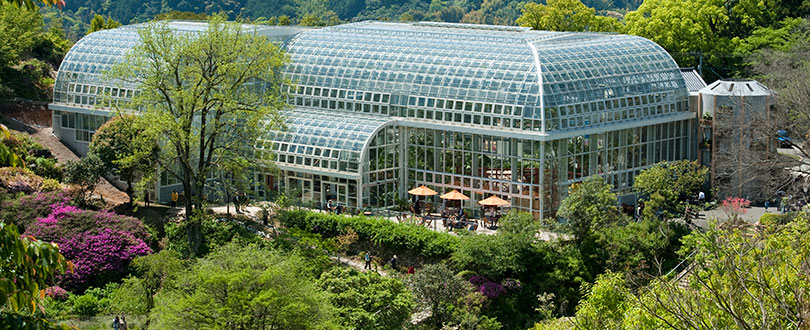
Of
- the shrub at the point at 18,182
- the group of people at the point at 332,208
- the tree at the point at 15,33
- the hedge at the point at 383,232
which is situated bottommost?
the hedge at the point at 383,232

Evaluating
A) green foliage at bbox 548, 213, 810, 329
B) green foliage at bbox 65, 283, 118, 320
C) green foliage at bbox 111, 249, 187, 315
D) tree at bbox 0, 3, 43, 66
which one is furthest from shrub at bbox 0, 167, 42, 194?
green foliage at bbox 548, 213, 810, 329

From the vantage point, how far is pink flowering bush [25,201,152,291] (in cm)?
4550

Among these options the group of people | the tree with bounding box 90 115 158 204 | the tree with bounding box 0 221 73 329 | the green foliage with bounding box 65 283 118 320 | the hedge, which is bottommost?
the green foliage with bounding box 65 283 118 320

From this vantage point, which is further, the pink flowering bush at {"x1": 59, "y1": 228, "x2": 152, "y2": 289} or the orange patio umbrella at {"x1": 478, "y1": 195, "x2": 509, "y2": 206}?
the orange patio umbrella at {"x1": 478, "y1": 195, "x2": 509, "y2": 206}

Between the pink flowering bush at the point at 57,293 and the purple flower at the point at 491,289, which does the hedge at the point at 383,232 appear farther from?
the pink flowering bush at the point at 57,293

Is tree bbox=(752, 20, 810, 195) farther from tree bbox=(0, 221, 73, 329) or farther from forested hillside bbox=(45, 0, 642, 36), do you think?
forested hillside bbox=(45, 0, 642, 36)

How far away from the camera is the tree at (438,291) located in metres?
41.1

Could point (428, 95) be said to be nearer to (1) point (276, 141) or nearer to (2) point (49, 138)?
(1) point (276, 141)

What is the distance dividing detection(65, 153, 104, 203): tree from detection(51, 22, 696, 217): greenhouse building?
4.14 metres

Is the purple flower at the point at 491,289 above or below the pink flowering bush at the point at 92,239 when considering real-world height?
below

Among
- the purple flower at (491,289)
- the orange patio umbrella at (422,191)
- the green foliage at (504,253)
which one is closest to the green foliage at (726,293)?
the purple flower at (491,289)

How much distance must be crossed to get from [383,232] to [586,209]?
354 inches

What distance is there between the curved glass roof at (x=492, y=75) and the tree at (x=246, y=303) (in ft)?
62.5

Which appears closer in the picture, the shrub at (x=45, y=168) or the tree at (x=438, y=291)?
the tree at (x=438, y=291)
